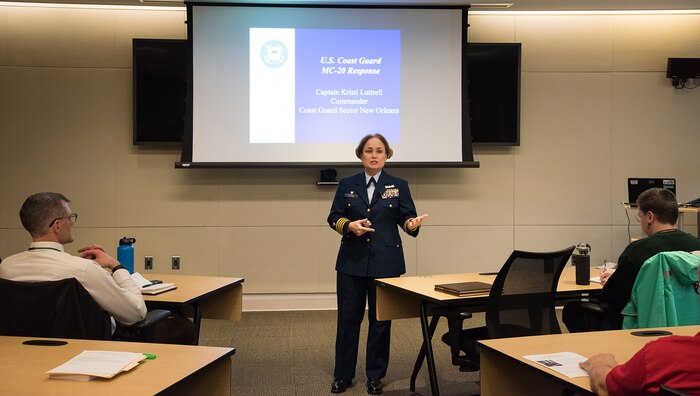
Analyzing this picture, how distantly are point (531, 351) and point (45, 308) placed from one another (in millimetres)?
1860

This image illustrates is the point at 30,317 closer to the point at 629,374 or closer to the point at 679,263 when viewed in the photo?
the point at 629,374

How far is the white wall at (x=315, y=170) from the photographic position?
23.2 ft

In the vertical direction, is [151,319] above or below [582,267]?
below

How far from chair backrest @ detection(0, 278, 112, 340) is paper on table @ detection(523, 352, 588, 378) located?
67.5 inches

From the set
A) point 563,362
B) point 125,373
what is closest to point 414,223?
point 563,362

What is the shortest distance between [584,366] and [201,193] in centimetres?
538

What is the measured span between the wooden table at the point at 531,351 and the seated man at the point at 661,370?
1.58 feet

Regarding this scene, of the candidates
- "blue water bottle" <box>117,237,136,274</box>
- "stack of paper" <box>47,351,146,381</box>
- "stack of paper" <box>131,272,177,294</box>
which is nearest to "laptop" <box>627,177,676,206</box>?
"stack of paper" <box>131,272,177,294</box>

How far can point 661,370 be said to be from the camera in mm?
1907

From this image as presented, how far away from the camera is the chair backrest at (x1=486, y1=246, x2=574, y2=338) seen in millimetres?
3594

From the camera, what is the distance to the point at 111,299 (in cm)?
307

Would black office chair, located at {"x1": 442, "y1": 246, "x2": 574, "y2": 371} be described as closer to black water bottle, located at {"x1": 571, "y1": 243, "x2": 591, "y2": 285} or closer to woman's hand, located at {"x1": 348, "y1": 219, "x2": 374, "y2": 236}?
black water bottle, located at {"x1": 571, "y1": 243, "x2": 591, "y2": 285}

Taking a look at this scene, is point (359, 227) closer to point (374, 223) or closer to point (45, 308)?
point (374, 223)

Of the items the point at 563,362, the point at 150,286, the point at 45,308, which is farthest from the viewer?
the point at 150,286
